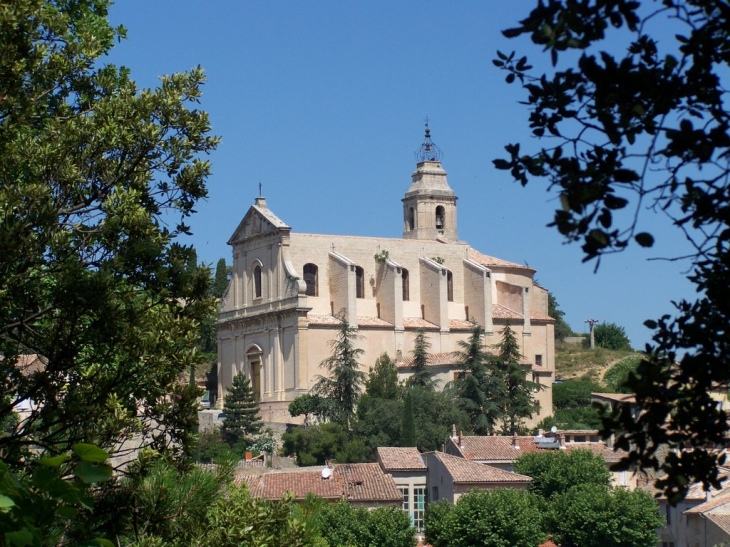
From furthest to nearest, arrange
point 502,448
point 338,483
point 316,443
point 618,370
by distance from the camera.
Answer: point 618,370 < point 316,443 < point 502,448 < point 338,483

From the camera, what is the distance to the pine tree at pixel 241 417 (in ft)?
219

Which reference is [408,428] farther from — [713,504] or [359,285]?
[713,504]

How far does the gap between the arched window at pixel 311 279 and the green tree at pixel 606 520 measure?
2670cm

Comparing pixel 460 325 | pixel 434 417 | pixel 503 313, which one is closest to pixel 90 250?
pixel 434 417

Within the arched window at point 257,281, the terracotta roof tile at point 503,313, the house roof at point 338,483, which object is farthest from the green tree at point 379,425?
the terracotta roof tile at point 503,313

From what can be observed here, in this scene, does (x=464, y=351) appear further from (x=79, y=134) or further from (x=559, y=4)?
(x=559, y=4)

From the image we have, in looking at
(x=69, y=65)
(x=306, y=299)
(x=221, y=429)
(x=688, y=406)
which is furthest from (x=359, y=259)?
(x=688, y=406)

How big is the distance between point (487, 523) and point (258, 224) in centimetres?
3343

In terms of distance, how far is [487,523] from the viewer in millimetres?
45000

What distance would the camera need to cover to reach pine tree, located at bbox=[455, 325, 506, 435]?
69125mm

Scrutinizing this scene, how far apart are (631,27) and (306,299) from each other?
6586 centimetres

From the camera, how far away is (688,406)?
571 cm


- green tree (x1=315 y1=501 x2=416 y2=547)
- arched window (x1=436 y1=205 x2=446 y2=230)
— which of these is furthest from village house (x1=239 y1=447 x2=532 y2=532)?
arched window (x1=436 y1=205 x2=446 y2=230)

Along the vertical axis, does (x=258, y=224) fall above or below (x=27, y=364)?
above
